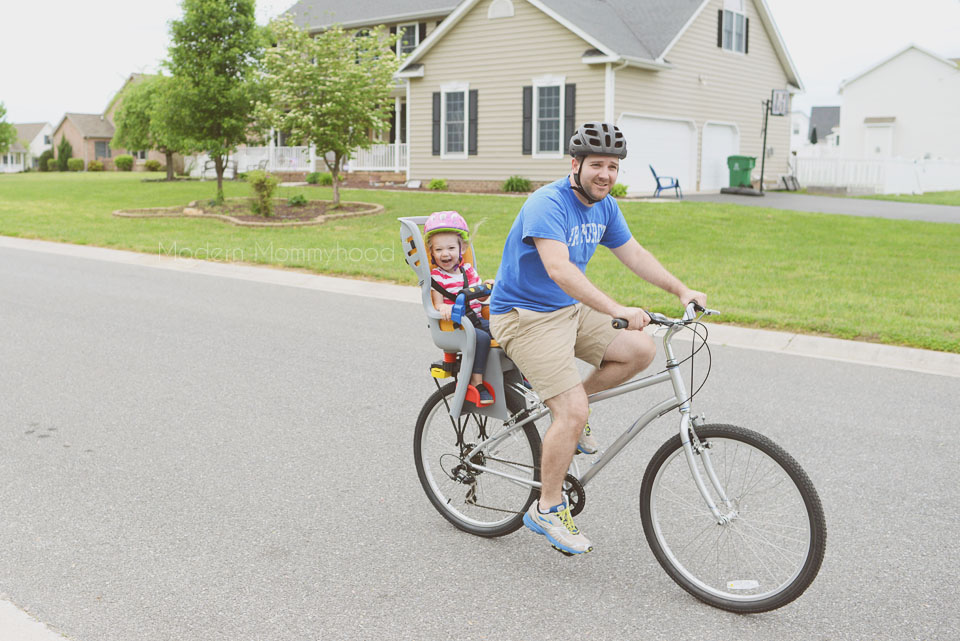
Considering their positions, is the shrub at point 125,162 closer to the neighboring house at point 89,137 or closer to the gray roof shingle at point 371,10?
the neighboring house at point 89,137

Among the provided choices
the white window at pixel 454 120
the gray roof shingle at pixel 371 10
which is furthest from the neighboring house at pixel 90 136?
the white window at pixel 454 120

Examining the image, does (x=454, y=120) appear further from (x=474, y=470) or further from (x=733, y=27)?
(x=474, y=470)

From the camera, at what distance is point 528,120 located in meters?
26.5

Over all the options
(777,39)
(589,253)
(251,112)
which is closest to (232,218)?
(251,112)

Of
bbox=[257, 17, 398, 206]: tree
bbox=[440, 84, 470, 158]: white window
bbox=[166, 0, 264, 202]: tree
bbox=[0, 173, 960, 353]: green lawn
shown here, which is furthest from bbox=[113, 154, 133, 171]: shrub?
bbox=[257, 17, 398, 206]: tree

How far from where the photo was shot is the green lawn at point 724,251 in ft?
33.1

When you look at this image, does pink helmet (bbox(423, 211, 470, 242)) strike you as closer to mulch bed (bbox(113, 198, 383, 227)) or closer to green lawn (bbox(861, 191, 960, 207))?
mulch bed (bbox(113, 198, 383, 227))

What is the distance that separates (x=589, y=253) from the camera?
4.07m

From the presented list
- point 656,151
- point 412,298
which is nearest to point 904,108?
point 656,151

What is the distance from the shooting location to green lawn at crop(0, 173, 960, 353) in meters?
10.1

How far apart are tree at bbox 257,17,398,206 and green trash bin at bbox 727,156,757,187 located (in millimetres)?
11724

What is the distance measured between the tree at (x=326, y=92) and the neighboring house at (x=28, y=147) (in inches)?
3424

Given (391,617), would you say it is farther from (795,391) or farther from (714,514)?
(795,391)

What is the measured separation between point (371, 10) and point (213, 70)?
1512 cm
